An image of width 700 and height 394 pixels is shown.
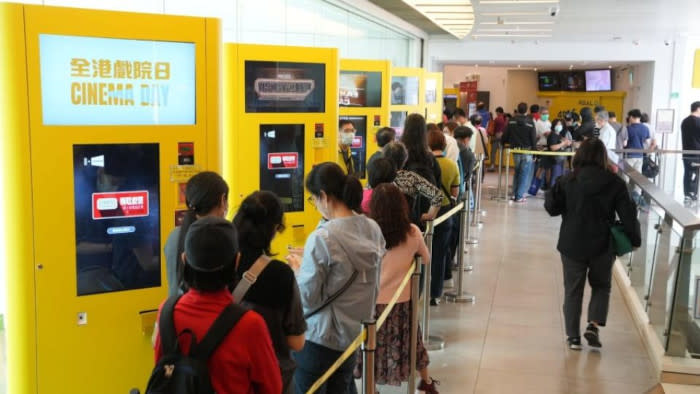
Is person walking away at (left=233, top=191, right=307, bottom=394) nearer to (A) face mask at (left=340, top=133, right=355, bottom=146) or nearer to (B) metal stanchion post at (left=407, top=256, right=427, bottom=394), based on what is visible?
(B) metal stanchion post at (left=407, top=256, right=427, bottom=394)

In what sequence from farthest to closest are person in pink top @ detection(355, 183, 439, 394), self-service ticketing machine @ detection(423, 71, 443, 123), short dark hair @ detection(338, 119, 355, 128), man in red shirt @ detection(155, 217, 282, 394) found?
1. self-service ticketing machine @ detection(423, 71, 443, 123)
2. short dark hair @ detection(338, 119, 355, 128)
3. person in pink top @ detection(355, 183, 439, 394)
4. man in red shirt @ detection(155, 217, 282, 394)

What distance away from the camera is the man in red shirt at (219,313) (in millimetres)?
2154

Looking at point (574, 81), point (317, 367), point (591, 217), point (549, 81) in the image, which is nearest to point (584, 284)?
Answer: point (591, 217)

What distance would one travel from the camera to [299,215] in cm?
579

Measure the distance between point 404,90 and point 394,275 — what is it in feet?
21.2

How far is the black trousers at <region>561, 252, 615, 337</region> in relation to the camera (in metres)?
5.44

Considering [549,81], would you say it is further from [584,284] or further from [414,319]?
[414,319]

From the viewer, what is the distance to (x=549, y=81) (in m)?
25.1

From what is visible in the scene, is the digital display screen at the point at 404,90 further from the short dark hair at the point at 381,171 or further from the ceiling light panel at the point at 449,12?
the short dark hair at the point at 381,171

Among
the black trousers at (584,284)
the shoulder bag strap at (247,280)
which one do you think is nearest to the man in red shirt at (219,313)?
the shoulder bag strap at (247,280)

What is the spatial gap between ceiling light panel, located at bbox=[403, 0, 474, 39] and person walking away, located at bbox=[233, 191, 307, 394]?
8577mm

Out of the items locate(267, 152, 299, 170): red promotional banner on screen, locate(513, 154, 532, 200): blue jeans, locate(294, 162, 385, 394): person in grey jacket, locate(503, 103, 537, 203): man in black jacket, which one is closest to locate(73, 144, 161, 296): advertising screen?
locate(294, 162, 385, 394): person in grey jacket

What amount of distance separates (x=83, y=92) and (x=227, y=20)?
324cm

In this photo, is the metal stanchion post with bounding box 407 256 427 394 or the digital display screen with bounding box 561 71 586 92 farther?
the digital display screen with bounding box 561 71 586 92
